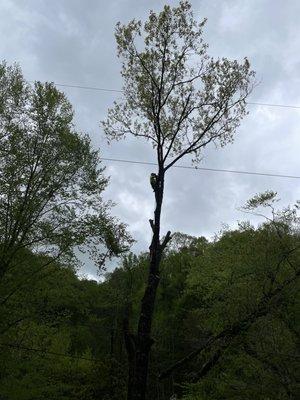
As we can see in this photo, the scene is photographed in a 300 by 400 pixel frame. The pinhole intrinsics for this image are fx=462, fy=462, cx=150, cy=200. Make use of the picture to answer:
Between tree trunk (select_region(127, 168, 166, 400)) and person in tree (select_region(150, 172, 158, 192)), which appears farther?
person in tree (select_region(150, 172, 158, 192))

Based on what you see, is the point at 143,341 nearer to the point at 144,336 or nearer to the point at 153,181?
the point at 144,336

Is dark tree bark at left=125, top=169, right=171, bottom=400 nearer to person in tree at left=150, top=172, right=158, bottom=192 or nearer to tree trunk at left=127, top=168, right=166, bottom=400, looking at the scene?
tree trunk at left=127, top=168, right=166, bottom=400

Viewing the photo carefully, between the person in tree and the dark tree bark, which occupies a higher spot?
the person in tree

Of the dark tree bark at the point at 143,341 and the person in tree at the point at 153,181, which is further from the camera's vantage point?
the person in tree at the point at 153,181

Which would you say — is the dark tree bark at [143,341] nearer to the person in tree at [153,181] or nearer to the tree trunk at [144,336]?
the tree trunk at [144,336]

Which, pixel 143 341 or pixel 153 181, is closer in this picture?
pixel 143 341

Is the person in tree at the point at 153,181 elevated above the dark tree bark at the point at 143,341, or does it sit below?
above

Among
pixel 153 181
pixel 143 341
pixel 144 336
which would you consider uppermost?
pixel 153 181

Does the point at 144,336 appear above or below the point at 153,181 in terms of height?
below

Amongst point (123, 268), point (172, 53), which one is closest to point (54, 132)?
point (172, 53)

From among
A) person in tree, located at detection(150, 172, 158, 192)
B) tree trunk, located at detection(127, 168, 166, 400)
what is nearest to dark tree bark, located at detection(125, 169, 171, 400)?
tree trunk, located at detection(127, 168, 166, 400)

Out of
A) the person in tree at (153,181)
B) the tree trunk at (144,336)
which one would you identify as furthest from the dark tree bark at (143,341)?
the person in tree at (153,181)

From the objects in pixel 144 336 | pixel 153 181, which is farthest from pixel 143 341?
pixel 153 181

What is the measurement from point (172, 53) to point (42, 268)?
7.64 metres
